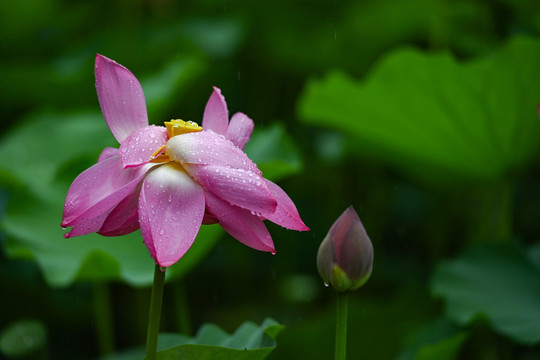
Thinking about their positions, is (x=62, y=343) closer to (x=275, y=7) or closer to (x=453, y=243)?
(x=453, y=243)

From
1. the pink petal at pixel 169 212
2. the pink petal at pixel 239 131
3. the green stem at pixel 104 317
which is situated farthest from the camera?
the green stem at pixel 104 317

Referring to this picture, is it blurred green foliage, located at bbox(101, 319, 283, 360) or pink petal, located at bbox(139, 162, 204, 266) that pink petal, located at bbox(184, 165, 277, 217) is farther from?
blurred green foliage, located at bbox(101, 319, 283, 360)

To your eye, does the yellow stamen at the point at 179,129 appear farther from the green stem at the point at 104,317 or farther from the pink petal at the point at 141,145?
the green stem at the point at 104,317

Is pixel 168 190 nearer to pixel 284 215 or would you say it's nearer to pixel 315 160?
Result: pixel 284 215

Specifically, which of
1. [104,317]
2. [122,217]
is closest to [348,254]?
[122,217]

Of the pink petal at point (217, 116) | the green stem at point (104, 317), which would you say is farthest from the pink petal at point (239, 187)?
the green stem at point (104, 317)

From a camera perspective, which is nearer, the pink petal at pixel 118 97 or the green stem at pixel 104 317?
the pink petal at pixel 118 97
